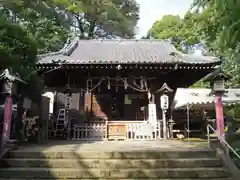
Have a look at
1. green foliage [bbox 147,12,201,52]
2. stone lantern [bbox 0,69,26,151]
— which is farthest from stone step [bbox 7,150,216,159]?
green foliage [bbox 147,12,201,52]

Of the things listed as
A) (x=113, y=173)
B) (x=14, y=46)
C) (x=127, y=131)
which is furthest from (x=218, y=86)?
(x=14, y=46)

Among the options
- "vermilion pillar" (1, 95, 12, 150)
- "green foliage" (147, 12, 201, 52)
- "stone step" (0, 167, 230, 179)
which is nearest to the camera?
"stone step" (0, 167, 230, 179)

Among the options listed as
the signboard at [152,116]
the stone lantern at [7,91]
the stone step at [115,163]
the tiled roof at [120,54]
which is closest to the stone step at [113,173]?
the stone step at [115,163]

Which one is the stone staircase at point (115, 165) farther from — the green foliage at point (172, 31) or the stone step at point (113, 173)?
the green foliage at point (172, 31)

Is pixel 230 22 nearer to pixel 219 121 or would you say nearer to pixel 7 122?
pixel 219 121

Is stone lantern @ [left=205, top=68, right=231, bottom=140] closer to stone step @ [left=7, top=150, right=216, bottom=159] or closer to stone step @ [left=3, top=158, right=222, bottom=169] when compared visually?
stone step @ [left=7, top=150, right=216, bottom=159]

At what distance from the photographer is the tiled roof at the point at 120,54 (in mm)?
11148

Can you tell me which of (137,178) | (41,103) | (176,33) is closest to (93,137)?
(41,103)

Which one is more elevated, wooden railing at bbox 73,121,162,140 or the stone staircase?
wooden railing at bbox 73,121,162,140

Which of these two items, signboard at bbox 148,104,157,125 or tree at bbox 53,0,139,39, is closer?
signboard at bbox 148,104,157,125

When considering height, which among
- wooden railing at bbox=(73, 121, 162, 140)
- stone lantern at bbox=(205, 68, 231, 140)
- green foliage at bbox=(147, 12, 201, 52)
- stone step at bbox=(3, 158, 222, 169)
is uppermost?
Answer: green foliage at bbox=(147, 12, 201, 52)

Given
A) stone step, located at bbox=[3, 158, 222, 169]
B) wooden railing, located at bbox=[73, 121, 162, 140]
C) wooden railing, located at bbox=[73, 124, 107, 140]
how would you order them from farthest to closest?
wooden railing, located at bbox=[73, 124, 107, 140] < wooden railing, located at bbox=[73, 121, 162, 140] < stone step, located at bbox=[3, 158, 222, 169]

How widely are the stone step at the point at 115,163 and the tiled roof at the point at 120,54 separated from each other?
5.66 m

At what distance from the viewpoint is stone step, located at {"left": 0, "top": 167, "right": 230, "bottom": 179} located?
5.57m
